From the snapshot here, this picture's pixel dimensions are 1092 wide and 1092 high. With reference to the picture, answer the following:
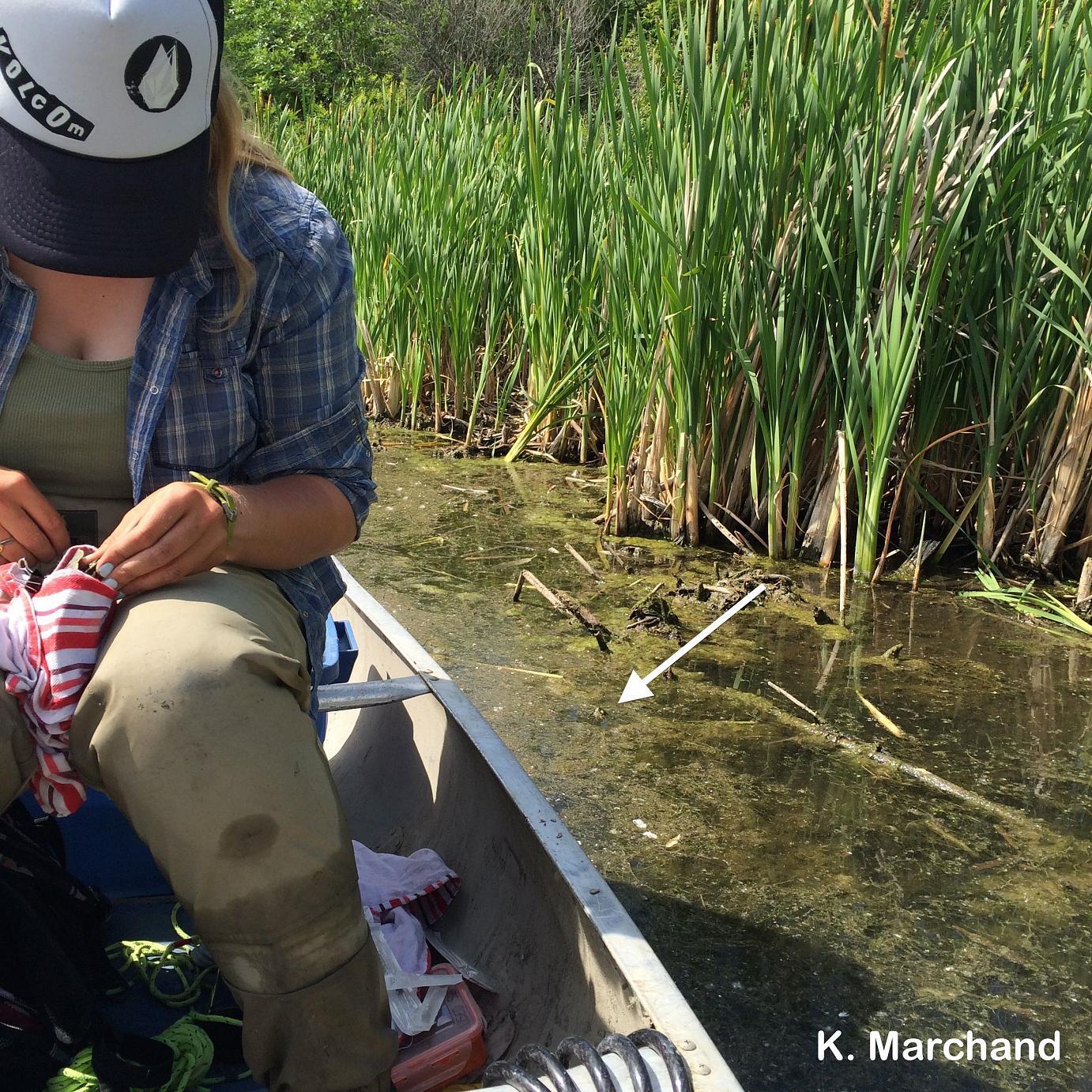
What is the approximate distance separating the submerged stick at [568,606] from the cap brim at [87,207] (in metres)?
2.07

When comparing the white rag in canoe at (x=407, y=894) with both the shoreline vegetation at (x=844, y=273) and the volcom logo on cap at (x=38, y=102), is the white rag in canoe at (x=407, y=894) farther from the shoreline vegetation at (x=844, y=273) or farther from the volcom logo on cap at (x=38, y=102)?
the shoreline vegetation at (x=844, y=273)

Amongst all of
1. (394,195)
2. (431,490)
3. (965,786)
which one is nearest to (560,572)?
(431,490)

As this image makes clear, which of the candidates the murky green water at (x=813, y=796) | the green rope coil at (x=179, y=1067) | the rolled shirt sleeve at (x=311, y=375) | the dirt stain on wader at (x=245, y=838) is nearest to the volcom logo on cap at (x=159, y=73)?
the rolled shirt sleeve at (x=311, y=375)

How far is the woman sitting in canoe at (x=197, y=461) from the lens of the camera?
111 centimetres

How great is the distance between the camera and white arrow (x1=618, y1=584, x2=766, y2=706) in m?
2.92

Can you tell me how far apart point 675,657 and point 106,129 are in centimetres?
216

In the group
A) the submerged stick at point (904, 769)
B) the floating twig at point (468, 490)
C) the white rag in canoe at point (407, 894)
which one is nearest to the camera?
the white rag in canoe at point (407, 894)

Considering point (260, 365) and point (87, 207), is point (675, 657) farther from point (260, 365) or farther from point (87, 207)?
point (87, 207)

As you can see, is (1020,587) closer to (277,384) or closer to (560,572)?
(560,572)

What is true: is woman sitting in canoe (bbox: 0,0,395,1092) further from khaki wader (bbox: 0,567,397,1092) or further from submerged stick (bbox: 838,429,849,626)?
submerged stick (bbox: 838,429,849,626)

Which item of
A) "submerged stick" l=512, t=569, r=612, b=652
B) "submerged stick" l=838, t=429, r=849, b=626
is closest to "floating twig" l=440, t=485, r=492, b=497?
"submerged stick" l=512, t=569, r=612, b=652

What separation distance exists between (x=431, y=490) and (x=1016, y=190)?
249 cm

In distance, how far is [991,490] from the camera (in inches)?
136

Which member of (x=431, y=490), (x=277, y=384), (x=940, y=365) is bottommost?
(x=431, y=490)
